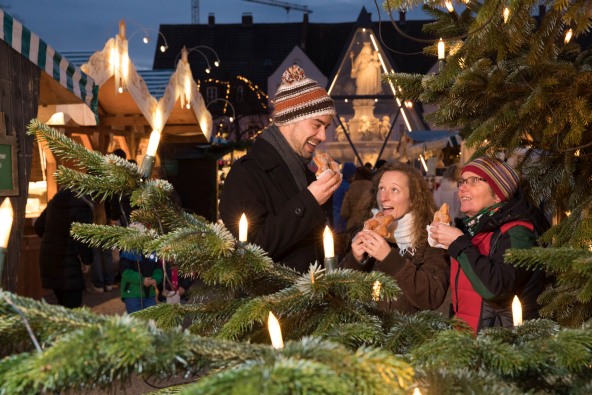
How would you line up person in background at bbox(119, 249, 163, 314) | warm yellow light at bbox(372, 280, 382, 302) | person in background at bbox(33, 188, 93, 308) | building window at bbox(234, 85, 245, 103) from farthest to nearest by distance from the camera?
building window at bbox(234, 85, 245, 103), person in background at bbox(33, 188, 93, 308), person in background at bbox(119, 249, 163, 314), warm yellow light at bbox(372, 280, 382, 302)

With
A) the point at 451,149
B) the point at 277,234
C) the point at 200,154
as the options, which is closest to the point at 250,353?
the point at 277,234

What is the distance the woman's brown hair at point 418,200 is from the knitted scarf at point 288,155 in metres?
1.12

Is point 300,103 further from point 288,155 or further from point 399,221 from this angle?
point 399,221

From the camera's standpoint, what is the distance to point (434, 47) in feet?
12.8

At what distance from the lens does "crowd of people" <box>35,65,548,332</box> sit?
9.91 feet

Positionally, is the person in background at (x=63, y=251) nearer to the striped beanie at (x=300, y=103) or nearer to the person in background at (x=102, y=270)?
the person in background at (x=102, y=270)

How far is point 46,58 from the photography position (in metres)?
7.61

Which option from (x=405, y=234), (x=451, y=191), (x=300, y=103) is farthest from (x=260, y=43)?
(x=300, y=103)

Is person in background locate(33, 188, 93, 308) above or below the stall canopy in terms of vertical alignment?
below

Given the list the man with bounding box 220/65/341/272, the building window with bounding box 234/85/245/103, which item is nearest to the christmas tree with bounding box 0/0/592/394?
the man with bounding box 220/65/341/272

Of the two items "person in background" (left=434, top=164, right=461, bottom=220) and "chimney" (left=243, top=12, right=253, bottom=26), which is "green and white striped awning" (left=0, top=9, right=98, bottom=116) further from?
"chimney" (left=243, top=12, right=253, bottom=26)

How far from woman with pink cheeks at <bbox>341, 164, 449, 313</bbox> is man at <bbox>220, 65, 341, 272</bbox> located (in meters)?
0.51

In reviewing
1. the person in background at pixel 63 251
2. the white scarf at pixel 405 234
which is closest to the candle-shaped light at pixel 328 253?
the white scarf at pixel 405 234

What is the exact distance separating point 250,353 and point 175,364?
0.28ft
